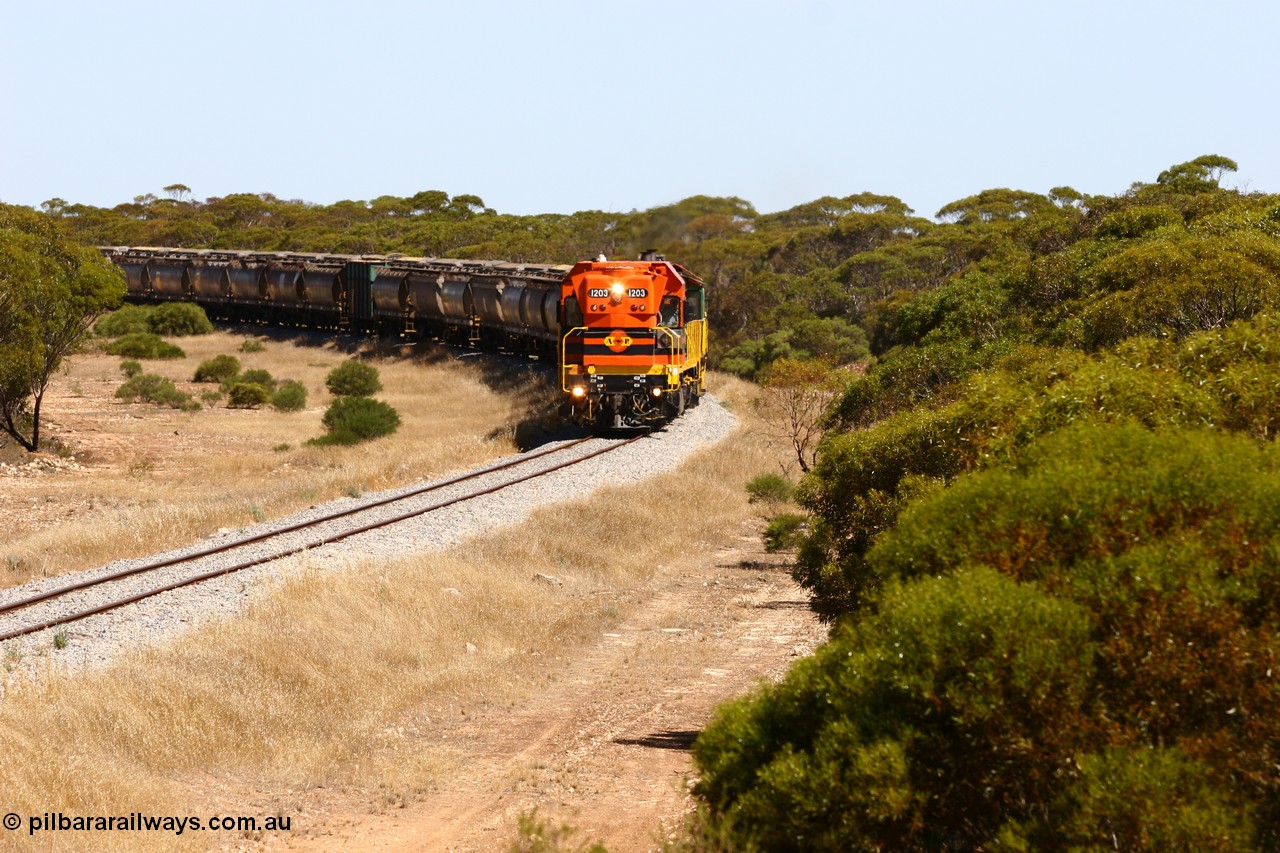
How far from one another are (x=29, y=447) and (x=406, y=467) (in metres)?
14.0

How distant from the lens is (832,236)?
293 feet

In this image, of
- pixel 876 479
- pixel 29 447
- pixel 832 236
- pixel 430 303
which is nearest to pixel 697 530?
pixel 876 479

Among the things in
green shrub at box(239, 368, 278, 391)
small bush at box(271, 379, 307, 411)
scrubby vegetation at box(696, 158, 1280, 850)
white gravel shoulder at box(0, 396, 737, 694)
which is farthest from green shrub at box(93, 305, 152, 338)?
scrubby vegetation at box(696, 158, 1280, 850)

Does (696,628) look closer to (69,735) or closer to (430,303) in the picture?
(69,735)

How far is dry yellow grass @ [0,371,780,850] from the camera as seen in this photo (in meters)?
10.8

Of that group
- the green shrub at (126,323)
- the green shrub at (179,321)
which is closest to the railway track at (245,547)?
the green shrub at (179,321)

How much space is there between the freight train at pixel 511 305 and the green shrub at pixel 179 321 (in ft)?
5.84

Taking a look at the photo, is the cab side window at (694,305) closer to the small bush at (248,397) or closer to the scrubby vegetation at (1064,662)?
the small bush at (248,397)

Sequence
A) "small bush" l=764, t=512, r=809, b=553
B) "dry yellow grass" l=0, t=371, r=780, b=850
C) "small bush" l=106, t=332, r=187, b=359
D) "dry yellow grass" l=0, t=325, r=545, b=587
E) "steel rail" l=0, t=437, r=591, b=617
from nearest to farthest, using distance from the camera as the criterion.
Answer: "dry yellow grass" l=0, t=371, r=780, b=850
"steel rail" l=0, t=437, r=591, b=617
"dry yellow grass" l=0, t=325, r=545, b=587
"small bush" l=764, t=512, r=809, b=553
"small bush" l=106, t=332, r=187, b=359

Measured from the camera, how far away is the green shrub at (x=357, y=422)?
37.7 m

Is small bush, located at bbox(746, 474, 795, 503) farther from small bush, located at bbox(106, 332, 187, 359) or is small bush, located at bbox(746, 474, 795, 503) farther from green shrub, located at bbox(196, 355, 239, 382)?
small bush, located at bbox(106, 332, 187, 359)

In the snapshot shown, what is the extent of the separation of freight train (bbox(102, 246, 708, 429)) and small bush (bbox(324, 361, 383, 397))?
4.77m

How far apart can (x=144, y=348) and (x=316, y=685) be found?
186 feet

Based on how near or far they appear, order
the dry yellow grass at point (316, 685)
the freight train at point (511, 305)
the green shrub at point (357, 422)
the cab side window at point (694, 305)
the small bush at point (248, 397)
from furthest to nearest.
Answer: the small bush at point (248, 397), the green shrub at point (357, 422), the cab side window at point (694, 305), the freight train at point (511, 305), the dry yellow grass at point (316, 685)
